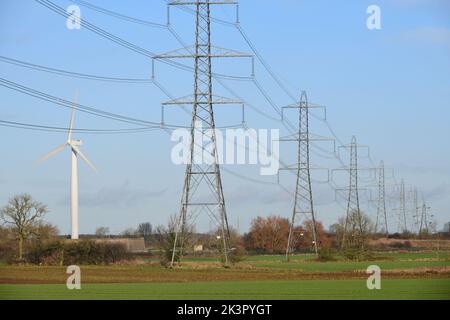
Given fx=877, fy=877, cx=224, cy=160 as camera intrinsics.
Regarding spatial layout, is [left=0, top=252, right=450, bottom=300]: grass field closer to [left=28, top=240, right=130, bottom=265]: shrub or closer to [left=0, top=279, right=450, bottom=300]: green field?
[left=0, top=279, right=450, bottom=300]: green field

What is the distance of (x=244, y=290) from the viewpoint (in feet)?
166

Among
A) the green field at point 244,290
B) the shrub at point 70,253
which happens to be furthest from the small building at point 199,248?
the green field at point 244,290

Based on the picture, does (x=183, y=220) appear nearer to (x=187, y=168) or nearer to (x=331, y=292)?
(x=187, y=168)

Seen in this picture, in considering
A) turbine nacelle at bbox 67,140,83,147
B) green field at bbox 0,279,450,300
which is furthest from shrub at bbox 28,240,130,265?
green field at bbox 0,279,450,300

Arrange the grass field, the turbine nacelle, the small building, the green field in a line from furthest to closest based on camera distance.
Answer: the small building
the turbine nacelle
the grass field
the green field

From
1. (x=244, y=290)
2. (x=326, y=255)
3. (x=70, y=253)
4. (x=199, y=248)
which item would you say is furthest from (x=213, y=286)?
(x=199, y=248)

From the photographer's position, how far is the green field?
46594 mm

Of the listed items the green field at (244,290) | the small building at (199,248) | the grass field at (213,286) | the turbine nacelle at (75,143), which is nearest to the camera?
the green field at (244,290)

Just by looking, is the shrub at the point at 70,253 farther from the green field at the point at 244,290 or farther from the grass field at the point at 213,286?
the green field at the point at 244,290

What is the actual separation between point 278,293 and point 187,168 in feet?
66.6

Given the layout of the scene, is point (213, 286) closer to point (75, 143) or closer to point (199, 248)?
point (75, 143)

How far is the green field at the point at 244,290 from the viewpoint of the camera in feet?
153

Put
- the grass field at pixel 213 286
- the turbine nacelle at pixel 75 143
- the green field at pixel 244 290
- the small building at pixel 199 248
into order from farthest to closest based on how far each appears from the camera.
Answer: the small building at pixel 199 248, the turbine nacelle at pixel 75 143, the grass field at pixel 213 286, the green field at pixel 244 290
